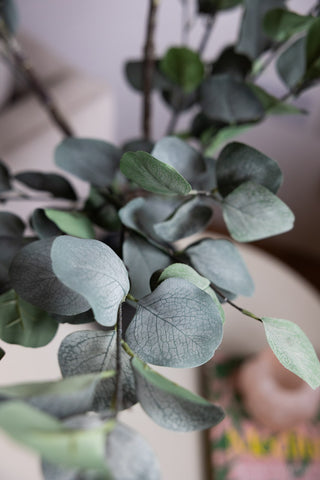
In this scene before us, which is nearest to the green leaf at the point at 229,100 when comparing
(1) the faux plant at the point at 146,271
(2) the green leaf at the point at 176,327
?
(1) the faux plant at the point at 146,271

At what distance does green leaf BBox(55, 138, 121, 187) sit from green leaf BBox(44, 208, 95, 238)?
0.07 metres

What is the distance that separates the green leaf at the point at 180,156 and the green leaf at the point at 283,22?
135 millimetres

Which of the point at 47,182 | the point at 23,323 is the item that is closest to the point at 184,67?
the point at 47,182

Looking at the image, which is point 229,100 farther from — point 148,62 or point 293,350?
point 293,350

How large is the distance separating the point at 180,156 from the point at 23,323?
0.14m

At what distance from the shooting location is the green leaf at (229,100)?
38 cm

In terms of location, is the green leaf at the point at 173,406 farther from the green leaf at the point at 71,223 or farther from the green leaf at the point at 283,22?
the green leaf at the point at 283,22

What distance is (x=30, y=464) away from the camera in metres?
0.47

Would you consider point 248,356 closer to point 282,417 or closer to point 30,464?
point 282,417

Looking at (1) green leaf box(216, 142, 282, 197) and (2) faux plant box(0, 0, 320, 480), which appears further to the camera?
(1) green leaf box(216, 142, 282, 197)

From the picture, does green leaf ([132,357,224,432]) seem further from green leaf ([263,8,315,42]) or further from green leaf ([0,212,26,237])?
green leaf ([263,8,315,42])

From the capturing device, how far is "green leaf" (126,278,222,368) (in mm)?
219

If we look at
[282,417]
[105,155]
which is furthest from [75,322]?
[282,417]

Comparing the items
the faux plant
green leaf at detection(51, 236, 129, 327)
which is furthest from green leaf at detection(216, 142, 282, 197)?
green leaf at detection(51, 236, 129, 327)
